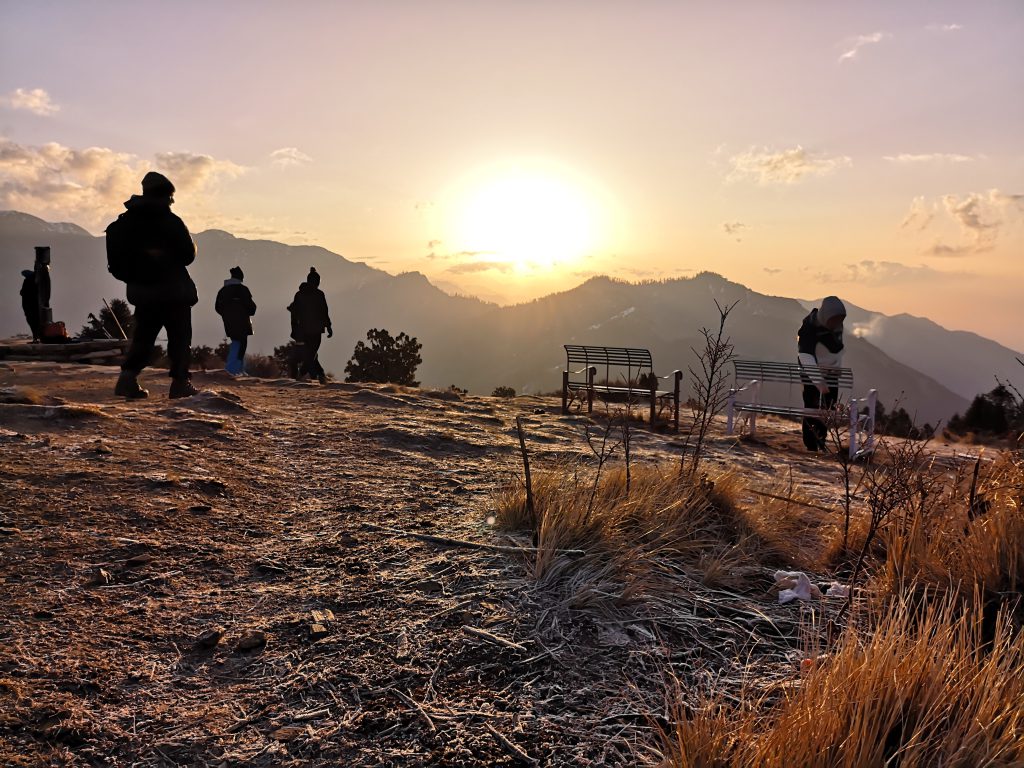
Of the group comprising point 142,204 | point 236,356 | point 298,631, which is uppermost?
point 142,204

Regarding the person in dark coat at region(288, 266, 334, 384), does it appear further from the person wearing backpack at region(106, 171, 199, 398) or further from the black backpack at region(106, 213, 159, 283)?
the black backpack at region(106, 213, 159, 283)

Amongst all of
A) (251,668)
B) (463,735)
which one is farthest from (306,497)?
(463,735)

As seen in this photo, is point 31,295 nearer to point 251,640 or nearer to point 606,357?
point 606,357

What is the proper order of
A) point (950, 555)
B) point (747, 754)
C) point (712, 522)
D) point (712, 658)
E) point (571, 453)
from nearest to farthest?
point (747, 754) → point (712, 658) → point (950, 555) → point (712, 522) → point (571, 453)

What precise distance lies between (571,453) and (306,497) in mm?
2722

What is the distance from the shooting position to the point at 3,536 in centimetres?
267

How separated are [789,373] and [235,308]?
30.6 ft

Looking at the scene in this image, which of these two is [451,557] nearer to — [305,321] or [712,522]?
[712,522]

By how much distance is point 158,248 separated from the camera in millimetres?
6113

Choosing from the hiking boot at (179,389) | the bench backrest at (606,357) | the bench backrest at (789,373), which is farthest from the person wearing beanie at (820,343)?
the hiking boot at (179,389)

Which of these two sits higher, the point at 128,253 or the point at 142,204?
the point at 142,204

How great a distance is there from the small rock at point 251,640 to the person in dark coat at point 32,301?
12308 mm

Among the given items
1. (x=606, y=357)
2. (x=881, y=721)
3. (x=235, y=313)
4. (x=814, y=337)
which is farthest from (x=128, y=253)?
(x=814, y=337)

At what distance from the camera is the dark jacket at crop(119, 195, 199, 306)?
6.01m
